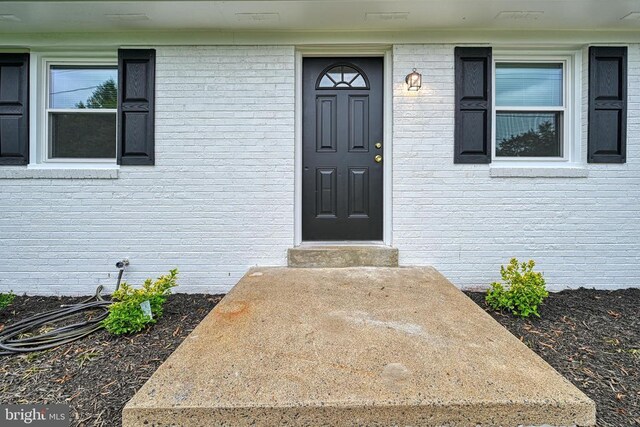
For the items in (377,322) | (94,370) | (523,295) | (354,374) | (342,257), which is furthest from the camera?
(342,257)

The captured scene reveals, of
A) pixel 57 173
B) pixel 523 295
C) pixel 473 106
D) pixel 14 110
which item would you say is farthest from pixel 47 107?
pixel 523 295

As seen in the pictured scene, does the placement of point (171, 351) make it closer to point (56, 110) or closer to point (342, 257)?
point (342, 257)

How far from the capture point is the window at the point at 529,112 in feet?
11.8

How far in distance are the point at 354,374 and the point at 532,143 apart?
11.0 ft

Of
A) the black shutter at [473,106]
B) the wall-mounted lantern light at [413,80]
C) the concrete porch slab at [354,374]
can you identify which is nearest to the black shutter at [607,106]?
the black shutter at [473,106]

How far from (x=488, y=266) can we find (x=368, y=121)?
2.00m

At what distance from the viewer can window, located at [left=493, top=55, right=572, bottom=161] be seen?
3.61 meters

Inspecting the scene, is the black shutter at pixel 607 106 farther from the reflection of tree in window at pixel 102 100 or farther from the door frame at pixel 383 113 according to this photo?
the reflection of tree in window at pixel 102 100

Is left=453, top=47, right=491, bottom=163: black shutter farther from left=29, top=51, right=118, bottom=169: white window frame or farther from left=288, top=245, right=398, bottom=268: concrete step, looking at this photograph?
left=29, top=51, right=118, bottom=169: white window frame

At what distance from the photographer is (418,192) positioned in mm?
3480

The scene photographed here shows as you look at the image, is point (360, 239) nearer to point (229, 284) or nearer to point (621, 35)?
point (229, 284)

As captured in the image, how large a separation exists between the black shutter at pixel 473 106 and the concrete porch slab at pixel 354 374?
1818 mm

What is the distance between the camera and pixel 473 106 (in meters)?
3.46

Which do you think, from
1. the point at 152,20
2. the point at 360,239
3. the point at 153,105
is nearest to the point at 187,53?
the point at 152,20
